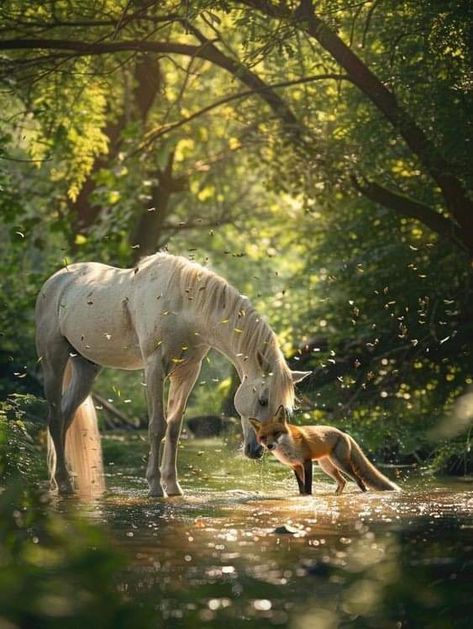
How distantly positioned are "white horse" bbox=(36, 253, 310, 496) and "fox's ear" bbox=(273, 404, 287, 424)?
39mm

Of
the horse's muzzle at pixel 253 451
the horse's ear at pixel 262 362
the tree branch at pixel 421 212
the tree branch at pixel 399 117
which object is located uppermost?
the tree branch at pixel 399 117

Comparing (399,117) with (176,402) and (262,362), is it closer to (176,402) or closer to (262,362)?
(176,402)

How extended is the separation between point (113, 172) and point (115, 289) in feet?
20.9

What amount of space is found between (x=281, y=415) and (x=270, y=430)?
166 mm

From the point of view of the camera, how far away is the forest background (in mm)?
Result: 11523

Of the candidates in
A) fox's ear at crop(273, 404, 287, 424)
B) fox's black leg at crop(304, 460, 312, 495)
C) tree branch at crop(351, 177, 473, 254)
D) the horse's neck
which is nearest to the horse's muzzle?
fox's ear at crop(273, 404, 287, 424)

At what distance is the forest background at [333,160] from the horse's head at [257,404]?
1.10 m

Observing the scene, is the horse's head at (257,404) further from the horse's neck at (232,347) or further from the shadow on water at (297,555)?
the shadow on water at (297,555)

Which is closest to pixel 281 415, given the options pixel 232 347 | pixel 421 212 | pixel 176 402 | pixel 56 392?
pixel 232 347

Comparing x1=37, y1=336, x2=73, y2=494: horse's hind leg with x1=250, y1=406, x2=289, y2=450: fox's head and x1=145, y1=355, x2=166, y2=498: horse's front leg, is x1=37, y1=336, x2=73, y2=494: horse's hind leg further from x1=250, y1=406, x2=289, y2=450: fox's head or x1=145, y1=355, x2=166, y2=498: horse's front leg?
x1=250, y1=406, x2=289, y2=450: fox's head

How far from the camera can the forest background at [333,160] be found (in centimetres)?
1152

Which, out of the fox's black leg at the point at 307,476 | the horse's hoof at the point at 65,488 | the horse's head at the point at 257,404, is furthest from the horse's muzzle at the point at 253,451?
the horse's hoof at the point at 65,488

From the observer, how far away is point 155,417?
31.1ft

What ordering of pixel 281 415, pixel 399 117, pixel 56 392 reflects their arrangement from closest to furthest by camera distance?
pixel 281 415
pixel 56 392
pixel 399 117
